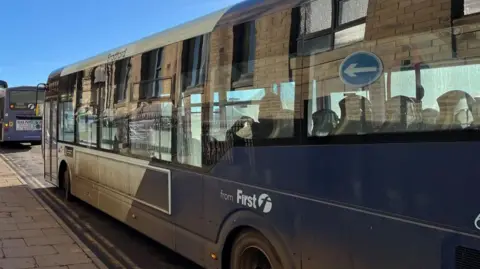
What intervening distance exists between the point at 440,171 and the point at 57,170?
912cm

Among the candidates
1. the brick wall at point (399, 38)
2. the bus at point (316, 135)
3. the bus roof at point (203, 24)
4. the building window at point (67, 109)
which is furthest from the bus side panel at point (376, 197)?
the building window at point (67, 109)

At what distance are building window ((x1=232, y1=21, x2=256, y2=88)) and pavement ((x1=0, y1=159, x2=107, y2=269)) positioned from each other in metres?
2.72

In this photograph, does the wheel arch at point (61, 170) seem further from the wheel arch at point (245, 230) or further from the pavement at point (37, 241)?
the wheel arch at point (245, 230)

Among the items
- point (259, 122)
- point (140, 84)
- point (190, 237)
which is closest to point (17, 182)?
point (140, 84)

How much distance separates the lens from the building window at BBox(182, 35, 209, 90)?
441 centimetres

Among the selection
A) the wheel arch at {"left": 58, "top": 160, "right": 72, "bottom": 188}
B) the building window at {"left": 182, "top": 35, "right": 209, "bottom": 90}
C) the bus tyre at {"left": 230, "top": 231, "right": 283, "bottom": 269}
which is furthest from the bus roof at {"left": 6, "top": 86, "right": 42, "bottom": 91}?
the bus tyre at {"left": 230, "top": 231, "right": 283, "bottom": 269}

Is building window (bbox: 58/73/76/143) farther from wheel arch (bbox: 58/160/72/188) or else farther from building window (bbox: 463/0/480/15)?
building window (bbox: 463/0/480/15)

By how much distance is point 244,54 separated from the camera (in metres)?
3.82

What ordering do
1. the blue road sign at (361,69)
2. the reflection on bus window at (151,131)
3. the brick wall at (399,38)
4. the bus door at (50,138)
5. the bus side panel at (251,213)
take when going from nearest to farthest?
the brick wall at (399,38) → the blue road sign at (361,69) → the bus side panel at (251,213) → the reflection on bus window at (151,131) → the bus door at (50,138)

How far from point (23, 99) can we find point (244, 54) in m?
22.9

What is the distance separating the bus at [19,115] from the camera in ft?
77.6

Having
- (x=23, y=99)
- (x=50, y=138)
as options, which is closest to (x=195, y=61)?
(x=50, y=138)

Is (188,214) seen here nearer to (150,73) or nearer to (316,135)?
(150,73)

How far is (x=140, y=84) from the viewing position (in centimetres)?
573
